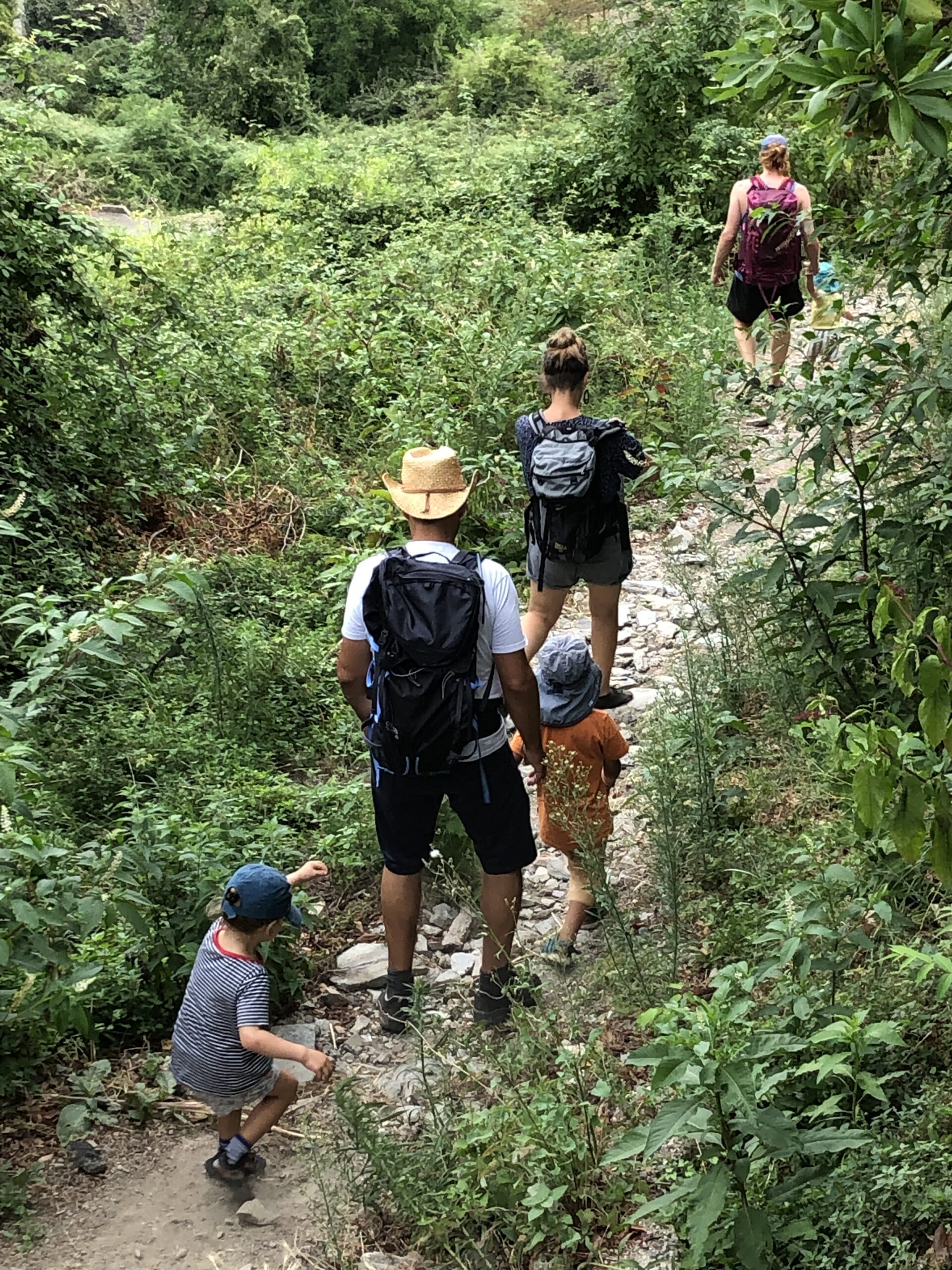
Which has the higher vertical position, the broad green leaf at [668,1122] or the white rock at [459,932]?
the broad green leaf at [668,1122]

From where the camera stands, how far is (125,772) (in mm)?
5270

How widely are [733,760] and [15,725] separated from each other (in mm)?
2839

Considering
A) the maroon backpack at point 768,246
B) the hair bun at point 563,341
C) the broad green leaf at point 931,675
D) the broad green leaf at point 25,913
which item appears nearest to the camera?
the broad green leaf at point 931,675

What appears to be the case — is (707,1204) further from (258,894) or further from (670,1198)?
(258,894)

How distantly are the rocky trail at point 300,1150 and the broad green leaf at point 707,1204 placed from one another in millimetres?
973

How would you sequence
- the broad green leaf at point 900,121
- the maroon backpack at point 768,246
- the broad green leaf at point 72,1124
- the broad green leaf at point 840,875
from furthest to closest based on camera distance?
the maroon backpack at point 768,246 → the broad green leaf at point 72,1124 → the broad green leaf at point 840,875 → the broad green leaf at point 900,121

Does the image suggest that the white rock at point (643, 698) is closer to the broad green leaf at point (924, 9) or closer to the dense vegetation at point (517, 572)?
the dense vegetation at point (517, 572)

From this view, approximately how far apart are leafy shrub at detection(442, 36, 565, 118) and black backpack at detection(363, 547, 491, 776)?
812 inches

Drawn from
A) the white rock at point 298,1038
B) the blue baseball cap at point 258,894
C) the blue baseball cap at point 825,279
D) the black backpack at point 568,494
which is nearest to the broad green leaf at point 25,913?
the blue baseball cap at point 258,894

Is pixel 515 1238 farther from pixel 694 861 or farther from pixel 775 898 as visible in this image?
pixel 694 861

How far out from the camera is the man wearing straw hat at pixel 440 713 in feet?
11.3

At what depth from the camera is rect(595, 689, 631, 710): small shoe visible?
571 centimetres

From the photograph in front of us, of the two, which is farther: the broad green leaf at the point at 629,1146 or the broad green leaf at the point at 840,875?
the broad green leaf at the point at 840,875

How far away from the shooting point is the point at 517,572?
7.35m
